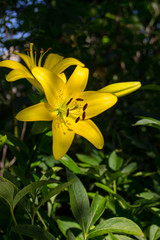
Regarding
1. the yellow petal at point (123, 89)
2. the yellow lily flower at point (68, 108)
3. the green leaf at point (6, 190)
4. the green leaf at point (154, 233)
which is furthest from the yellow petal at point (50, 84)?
the green leaf at point (154, 233)

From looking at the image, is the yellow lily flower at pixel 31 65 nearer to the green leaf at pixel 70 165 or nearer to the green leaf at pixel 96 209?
the green leaf at pixel 70 165

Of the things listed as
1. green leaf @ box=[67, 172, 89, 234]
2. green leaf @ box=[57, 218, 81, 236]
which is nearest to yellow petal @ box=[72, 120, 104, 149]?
green leaf @ box=[67, 172, 89, 234]

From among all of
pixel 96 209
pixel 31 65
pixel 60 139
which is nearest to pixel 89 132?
pixel 60 139

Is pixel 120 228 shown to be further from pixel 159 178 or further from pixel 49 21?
pixel 49 21

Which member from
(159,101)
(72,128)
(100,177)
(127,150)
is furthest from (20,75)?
(159,101)

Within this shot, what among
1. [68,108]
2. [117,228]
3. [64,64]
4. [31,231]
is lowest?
[117,228]

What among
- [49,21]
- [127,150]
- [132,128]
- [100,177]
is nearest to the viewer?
[100,177]

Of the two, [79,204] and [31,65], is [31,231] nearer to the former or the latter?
[79,204]
